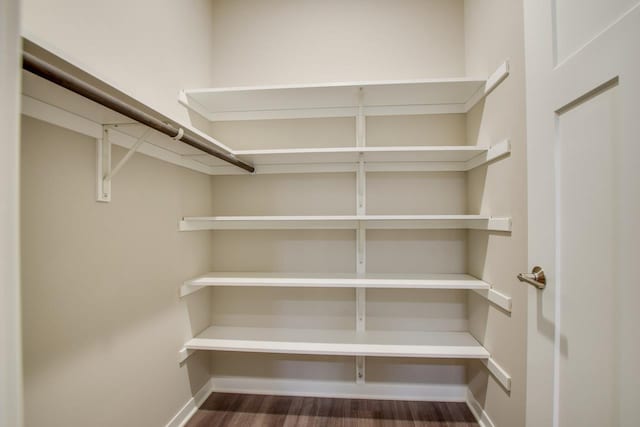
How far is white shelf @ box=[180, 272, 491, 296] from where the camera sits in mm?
1573

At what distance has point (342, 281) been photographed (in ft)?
5.38

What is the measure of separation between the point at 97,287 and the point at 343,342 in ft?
4.23

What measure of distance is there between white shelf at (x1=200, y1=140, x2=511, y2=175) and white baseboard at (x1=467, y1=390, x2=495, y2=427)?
1425 mm

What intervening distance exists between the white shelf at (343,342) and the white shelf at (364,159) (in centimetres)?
107

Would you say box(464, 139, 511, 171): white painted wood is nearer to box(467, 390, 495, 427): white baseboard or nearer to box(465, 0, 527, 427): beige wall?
box(465, 0, 527, 427): beige wall

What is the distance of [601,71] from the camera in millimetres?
723

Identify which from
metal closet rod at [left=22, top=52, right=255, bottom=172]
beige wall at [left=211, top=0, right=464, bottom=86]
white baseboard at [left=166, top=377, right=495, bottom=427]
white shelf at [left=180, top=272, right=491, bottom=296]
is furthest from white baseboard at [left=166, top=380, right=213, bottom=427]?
beige wall at [left=211, top=0, right=464, bottom=86]

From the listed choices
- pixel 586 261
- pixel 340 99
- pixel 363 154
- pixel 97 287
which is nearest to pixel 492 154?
pixel 363 154

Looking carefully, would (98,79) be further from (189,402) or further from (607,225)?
(189,402)

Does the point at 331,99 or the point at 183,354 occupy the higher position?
the point at 331,99

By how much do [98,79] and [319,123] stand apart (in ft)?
4.29

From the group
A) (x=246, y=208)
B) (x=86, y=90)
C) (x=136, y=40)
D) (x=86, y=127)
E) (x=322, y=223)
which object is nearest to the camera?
(x=86, y=90)

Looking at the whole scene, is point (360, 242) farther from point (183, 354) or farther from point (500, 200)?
point (183, 354)

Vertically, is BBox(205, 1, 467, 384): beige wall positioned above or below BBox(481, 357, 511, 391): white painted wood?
above
